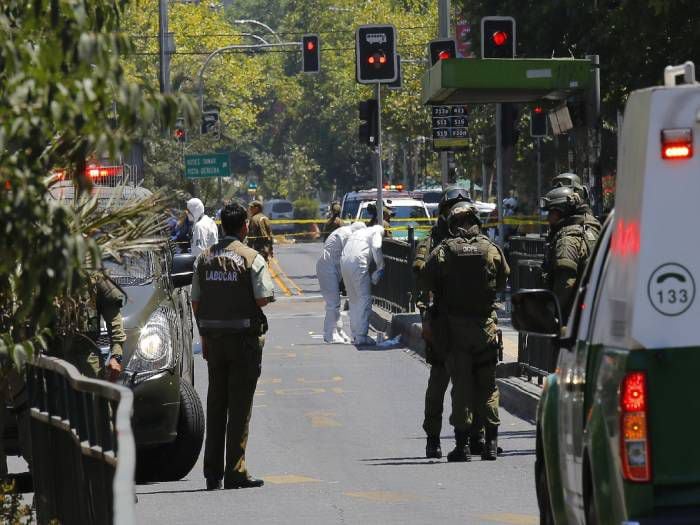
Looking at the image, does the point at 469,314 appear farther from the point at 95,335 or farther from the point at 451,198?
the point at 95,335

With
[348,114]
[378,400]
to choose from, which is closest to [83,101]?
[378,400]

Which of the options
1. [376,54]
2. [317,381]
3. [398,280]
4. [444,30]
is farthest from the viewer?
[444,30]

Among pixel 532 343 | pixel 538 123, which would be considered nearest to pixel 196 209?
pixel 538 123

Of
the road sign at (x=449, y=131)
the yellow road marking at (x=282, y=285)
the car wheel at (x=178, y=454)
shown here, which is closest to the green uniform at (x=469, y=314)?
the car wheel at (x=178, y=454)

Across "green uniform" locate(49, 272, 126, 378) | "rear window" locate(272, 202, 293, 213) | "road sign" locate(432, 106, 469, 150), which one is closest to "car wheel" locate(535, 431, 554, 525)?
"green uniform" locate(49, 272, 126, 378)

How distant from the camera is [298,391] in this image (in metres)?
18.0

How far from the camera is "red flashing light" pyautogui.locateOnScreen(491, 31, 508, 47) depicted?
80.7 feet

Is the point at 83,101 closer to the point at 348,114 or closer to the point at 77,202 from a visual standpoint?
the point at 77,202

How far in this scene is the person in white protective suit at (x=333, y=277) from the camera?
23.1 m

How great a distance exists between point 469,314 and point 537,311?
577cm

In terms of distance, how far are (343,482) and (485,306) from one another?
166 cm

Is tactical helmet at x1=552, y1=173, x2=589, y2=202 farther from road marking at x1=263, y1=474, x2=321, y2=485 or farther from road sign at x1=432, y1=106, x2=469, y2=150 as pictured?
road sign at x1=432, y1=106, x2=469, y2=150

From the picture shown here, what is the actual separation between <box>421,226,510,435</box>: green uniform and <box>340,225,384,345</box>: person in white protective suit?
9711 mm

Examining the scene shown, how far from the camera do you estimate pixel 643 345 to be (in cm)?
545
